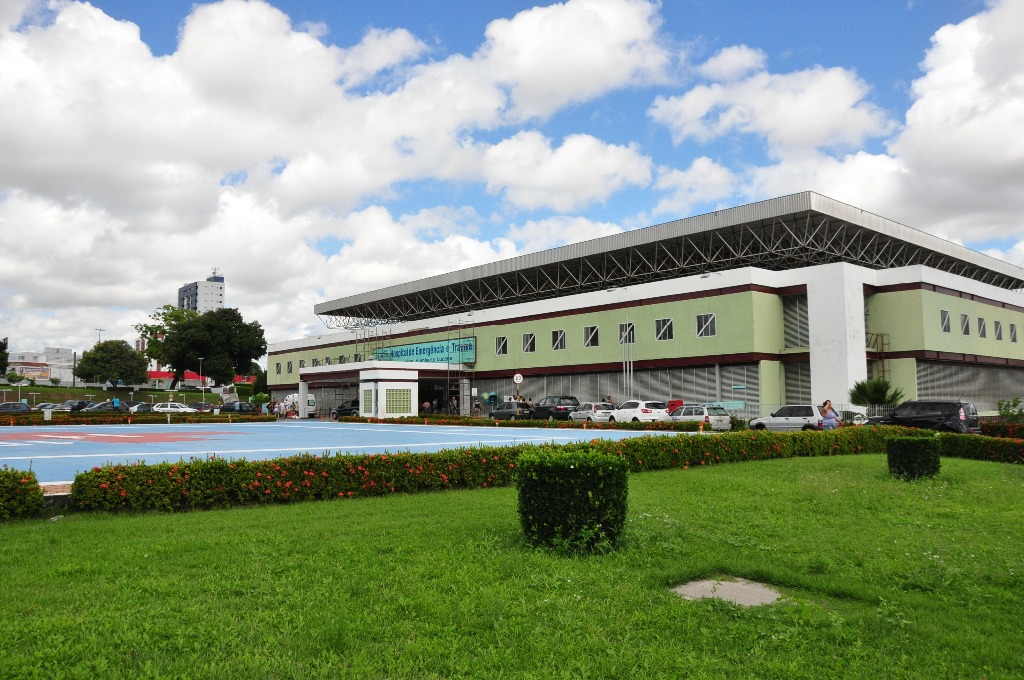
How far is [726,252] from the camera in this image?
143 ft

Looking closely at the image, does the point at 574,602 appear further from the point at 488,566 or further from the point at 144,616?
the point at 144,616

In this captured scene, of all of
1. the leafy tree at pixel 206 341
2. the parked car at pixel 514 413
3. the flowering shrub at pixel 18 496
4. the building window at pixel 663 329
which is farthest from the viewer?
the leafy tree at pixel 206 341

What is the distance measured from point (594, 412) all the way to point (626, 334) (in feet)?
21.3

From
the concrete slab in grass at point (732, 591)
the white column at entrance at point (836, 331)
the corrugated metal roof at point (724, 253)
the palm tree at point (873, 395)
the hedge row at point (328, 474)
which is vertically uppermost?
the corrugated metal roof at point (724, 253)

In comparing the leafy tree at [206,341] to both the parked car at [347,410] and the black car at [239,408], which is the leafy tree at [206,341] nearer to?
the black car at [239,408]

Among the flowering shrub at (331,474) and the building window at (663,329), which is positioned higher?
the building window at (663,329)

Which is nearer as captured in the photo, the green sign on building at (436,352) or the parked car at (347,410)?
the parked car at (347,410)

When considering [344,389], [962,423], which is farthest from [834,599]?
[344,389]

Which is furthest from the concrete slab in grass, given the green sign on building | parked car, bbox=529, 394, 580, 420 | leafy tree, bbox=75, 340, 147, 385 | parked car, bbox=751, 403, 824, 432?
leafy tree, bbox=75, 340, 147, 385

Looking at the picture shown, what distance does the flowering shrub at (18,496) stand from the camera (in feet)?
27.2

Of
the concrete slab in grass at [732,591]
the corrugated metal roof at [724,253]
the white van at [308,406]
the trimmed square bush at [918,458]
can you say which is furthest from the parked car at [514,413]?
the concrete slab in grass at [732,591]

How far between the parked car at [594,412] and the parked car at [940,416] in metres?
13.6

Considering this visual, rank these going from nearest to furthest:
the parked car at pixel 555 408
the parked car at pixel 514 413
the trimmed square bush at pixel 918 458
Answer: the trimmed square bush at pixel 918 458
the parked car at pixel 555 408
the parked car at pixel 514 413

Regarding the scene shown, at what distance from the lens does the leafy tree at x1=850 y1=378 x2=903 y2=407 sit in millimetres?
30531
